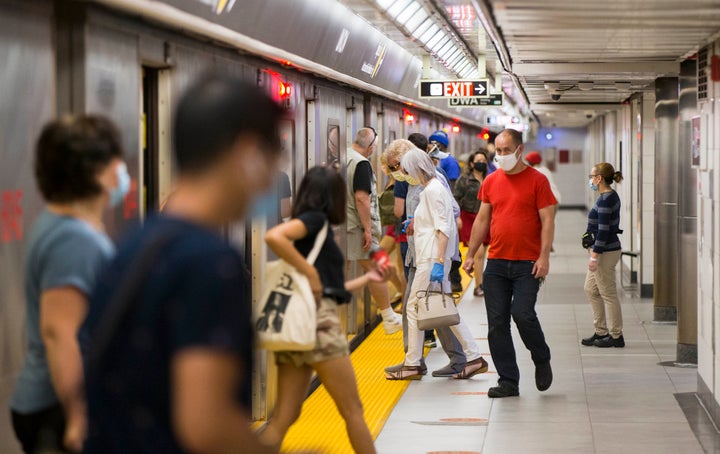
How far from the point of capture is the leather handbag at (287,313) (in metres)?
4.58

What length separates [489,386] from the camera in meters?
8.14

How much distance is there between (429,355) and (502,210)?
2.48 m

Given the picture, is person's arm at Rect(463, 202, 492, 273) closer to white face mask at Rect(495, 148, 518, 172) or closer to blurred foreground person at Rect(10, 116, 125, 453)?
white face mask at Rect(495, 148, 518, 172)

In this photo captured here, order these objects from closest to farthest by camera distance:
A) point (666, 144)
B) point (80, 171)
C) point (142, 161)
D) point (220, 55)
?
point (80, 171), point (142, 161), point (220, 55), point (666, 144)

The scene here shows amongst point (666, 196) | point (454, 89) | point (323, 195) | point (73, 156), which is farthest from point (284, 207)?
point (454, 89)

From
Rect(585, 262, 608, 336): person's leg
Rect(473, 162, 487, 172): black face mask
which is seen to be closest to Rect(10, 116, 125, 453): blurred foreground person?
Rect(585, 262, 608, 336): person's leg

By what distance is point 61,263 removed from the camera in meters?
3.07

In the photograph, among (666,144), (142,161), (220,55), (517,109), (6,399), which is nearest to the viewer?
(6,399)

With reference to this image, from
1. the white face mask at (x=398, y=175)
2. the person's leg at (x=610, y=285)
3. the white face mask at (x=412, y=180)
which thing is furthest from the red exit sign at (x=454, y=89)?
the white face mask at (x=412, y=180)

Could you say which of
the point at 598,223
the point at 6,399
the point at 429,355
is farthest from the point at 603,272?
the point at 6,399

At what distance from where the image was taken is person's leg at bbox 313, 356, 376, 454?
15.7 feet

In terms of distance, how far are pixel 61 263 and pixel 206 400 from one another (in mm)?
1451

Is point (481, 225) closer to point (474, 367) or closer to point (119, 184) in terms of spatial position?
point (474, 367)

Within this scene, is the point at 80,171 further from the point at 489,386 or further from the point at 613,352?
the point at 613,352
